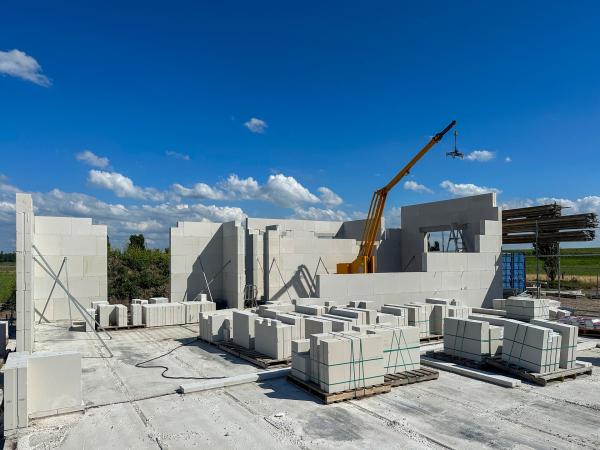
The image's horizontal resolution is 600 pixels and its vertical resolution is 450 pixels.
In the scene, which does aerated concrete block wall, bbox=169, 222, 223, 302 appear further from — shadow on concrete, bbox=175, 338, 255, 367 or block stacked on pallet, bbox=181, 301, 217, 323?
shadow on concrete, bbox=175, 338, 255, 367

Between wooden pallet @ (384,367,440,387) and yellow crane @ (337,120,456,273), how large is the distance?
47.8 ft

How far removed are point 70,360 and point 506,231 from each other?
90.7ft

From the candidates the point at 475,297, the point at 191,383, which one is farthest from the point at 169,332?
the point at 475,297

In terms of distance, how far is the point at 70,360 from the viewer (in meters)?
8.80

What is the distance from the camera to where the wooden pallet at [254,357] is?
12.1m

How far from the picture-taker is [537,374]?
10.7 metres

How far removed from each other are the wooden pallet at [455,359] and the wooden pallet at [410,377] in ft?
4.58

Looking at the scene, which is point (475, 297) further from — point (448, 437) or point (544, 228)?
point (448, 437)

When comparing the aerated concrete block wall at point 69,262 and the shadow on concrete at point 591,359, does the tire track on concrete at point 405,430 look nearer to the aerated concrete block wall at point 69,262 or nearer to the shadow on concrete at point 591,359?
the shadow on concrete at point 591,359

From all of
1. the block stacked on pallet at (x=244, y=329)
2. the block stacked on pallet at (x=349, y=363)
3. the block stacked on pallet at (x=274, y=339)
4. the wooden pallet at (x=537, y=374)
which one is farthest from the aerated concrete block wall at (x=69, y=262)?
the wooden pallet at (x=537, y=374)

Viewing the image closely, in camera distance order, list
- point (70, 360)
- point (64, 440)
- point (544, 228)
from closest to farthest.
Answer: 1. point (64, 440)
2. point (70, 360)
3. point (544, 228)

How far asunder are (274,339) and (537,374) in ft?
21.2

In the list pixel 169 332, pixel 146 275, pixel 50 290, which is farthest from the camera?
pixel 146 275

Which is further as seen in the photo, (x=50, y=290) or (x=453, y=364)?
(x=50, y=290)
